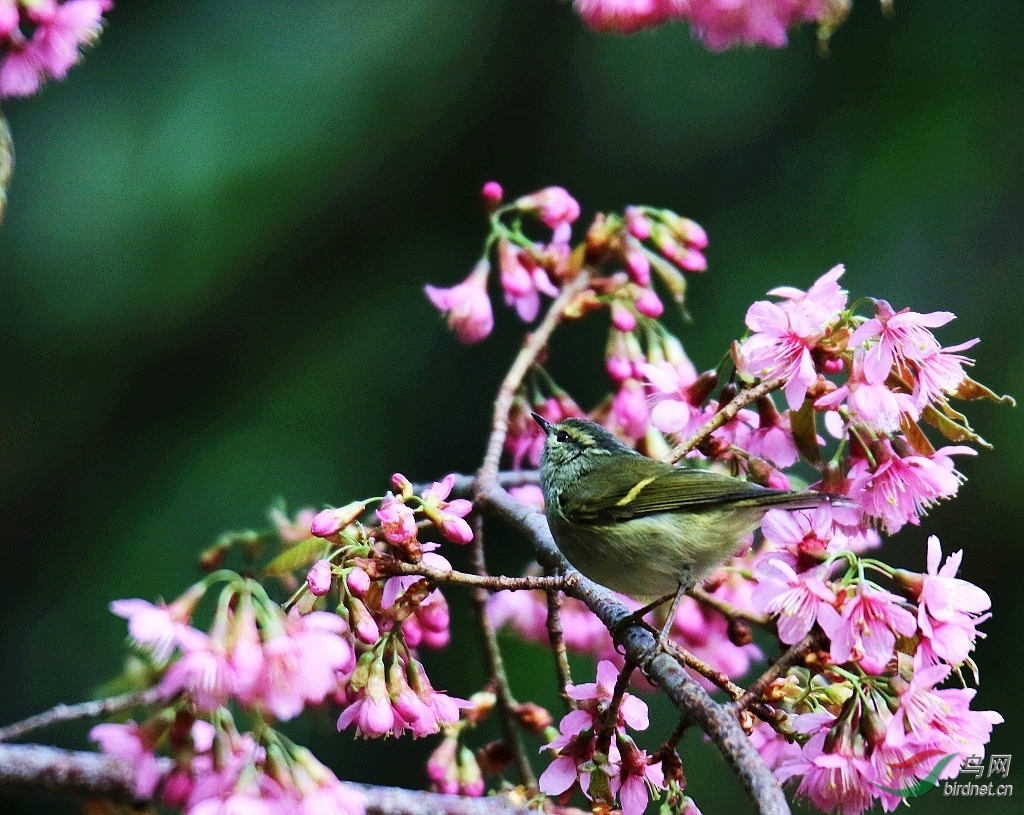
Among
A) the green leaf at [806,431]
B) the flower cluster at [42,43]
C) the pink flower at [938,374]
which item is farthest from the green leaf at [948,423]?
the flower cluster at [42,43]

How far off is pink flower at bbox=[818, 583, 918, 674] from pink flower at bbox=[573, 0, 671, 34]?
1.06 metres

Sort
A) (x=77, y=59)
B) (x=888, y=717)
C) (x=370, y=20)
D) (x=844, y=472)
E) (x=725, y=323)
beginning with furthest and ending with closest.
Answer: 1. (x=370, y=20)
2. (x=725, y=323)
3. (x=77, y=59)
4. (x=844, y=472)
5. (x=888, y=717)

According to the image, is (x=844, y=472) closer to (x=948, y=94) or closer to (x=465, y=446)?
(x=465, y=446)

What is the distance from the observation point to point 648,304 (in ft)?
6.90

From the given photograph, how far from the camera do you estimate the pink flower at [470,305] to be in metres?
2.16

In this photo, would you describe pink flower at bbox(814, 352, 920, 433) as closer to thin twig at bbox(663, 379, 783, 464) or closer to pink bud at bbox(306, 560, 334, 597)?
thin twig at bbox(663, 379, 783, 464)

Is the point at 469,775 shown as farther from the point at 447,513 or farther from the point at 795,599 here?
the point at 795,599

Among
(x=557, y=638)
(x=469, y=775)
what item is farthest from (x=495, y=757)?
(x=557, y=638)

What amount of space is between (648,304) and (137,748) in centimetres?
130

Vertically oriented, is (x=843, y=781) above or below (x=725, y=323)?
below

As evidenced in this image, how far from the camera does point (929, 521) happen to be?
3.75 m

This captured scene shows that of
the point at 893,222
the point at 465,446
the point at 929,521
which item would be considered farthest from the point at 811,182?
the point at 465,446

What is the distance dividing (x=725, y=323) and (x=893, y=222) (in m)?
0.82

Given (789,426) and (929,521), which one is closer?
(789,426)
